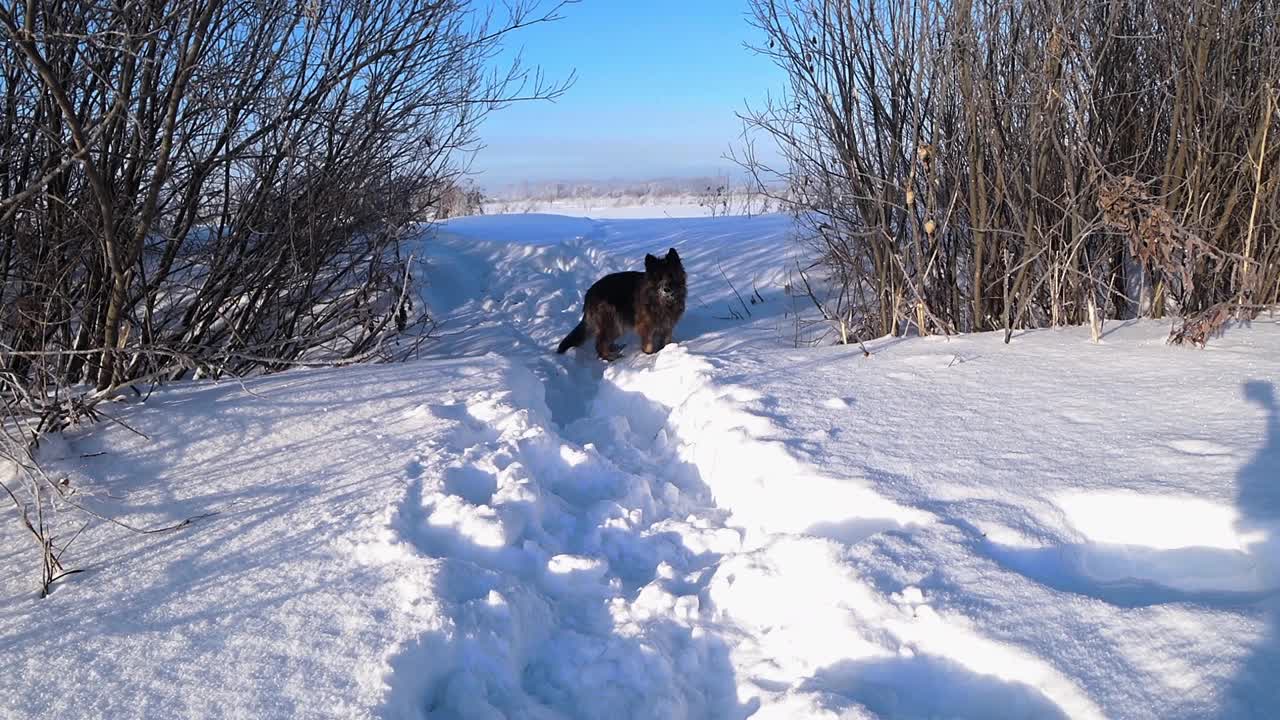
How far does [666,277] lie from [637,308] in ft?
1.29

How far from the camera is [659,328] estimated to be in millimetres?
6930

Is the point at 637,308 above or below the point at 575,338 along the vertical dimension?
above

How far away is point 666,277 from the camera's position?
22.2ft

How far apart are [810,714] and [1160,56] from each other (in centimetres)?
527

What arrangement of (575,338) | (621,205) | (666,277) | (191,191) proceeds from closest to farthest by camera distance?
1. (191,191)
2. (666,277)
3. (575,338)
4. (621,205)

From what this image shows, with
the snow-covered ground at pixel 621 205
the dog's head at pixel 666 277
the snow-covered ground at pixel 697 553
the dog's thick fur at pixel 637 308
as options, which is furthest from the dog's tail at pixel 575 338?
the snow-covered ground at pixel 621 205

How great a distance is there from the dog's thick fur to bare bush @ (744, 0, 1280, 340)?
1.51 m

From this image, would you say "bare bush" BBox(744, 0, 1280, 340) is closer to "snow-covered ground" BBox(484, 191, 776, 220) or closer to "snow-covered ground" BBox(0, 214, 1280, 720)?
"snow-covered ground" BBox(0, 214, 1280, 720)

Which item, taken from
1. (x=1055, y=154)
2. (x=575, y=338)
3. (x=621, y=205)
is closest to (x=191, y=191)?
(x=575, y=338)

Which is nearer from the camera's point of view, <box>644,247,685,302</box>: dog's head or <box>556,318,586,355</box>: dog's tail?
<box>644,247,685,302</box>: dog's head

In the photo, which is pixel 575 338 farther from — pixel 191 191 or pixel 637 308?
pixel 191 191

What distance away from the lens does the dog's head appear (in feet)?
22.2

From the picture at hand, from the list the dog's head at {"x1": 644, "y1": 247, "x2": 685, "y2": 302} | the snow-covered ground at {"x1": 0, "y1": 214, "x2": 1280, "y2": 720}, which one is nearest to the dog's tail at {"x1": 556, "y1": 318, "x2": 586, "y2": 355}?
the dog's head at {"x1": 644, "y1": 247, "x2": 685, "y2": 302}

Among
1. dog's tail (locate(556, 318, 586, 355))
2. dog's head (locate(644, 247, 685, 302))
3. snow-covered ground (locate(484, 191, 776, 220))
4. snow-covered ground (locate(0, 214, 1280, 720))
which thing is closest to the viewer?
snow-covered ground (locate(0, 214, 1280, 720))
